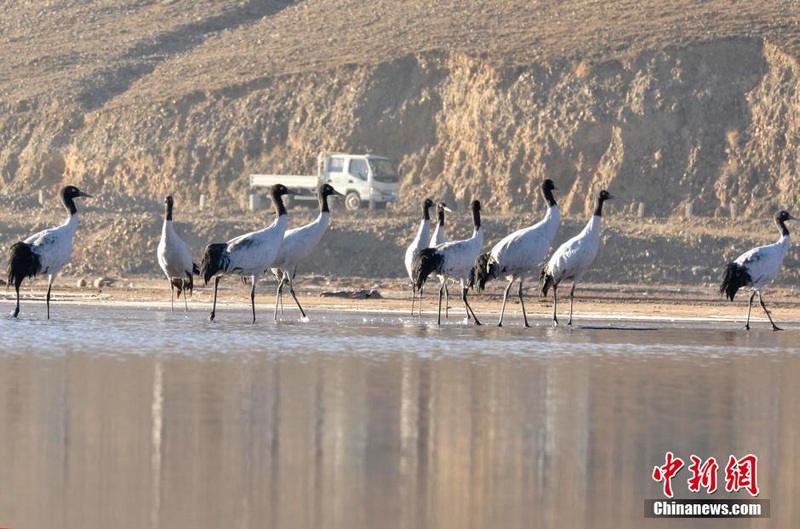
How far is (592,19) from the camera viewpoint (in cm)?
Answer: 6300

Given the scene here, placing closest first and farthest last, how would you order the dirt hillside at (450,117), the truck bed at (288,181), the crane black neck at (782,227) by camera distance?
the crane black neck at (782,227) → the dirt hillside at (450,117) → the truck bed at (288,181)

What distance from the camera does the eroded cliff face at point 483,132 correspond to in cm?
5541

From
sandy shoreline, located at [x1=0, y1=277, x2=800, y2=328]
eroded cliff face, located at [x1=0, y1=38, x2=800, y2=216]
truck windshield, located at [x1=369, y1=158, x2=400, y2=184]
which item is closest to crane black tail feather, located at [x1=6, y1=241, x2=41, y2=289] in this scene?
sandy shoreline, located at [x1=0, y1=277, x2=800, y2=328]

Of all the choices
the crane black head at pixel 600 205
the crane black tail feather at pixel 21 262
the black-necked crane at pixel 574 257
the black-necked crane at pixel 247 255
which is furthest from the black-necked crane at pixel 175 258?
the crane black head at pixel 600 205

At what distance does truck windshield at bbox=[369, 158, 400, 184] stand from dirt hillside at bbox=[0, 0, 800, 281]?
3.73 feet

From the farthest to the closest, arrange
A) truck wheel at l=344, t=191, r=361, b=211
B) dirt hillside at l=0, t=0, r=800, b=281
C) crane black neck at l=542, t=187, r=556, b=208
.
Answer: truck wheel at l=344, t=191, r=361, b=211, dirt hillside at l=0, t=0, r=800, b=281, crane black neck at l=542, t=187, r=556, b=208

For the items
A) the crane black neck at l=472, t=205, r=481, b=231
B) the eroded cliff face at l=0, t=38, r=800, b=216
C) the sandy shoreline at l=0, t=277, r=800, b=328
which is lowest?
the sandy shoreline at l=0, t=277, r=800, b=328

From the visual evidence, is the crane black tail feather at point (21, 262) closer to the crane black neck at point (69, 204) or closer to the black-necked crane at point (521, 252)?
the crane black neck at point (69, 204)

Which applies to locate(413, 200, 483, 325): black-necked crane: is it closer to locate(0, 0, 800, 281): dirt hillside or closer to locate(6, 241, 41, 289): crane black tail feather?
locate(6, 241, 41, 289): crane black tail feather

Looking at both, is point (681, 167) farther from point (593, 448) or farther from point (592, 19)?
point (593, 448)

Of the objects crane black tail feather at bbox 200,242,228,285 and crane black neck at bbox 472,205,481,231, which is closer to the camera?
crane black tail feather at bbox 200,242,228,285

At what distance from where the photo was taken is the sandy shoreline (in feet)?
109

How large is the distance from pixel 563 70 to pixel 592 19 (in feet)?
16.5

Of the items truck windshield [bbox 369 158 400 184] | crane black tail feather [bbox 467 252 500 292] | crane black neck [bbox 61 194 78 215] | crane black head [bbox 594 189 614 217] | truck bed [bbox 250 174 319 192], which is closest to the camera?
crane black tail feather [bbox 467 252 500 292]
